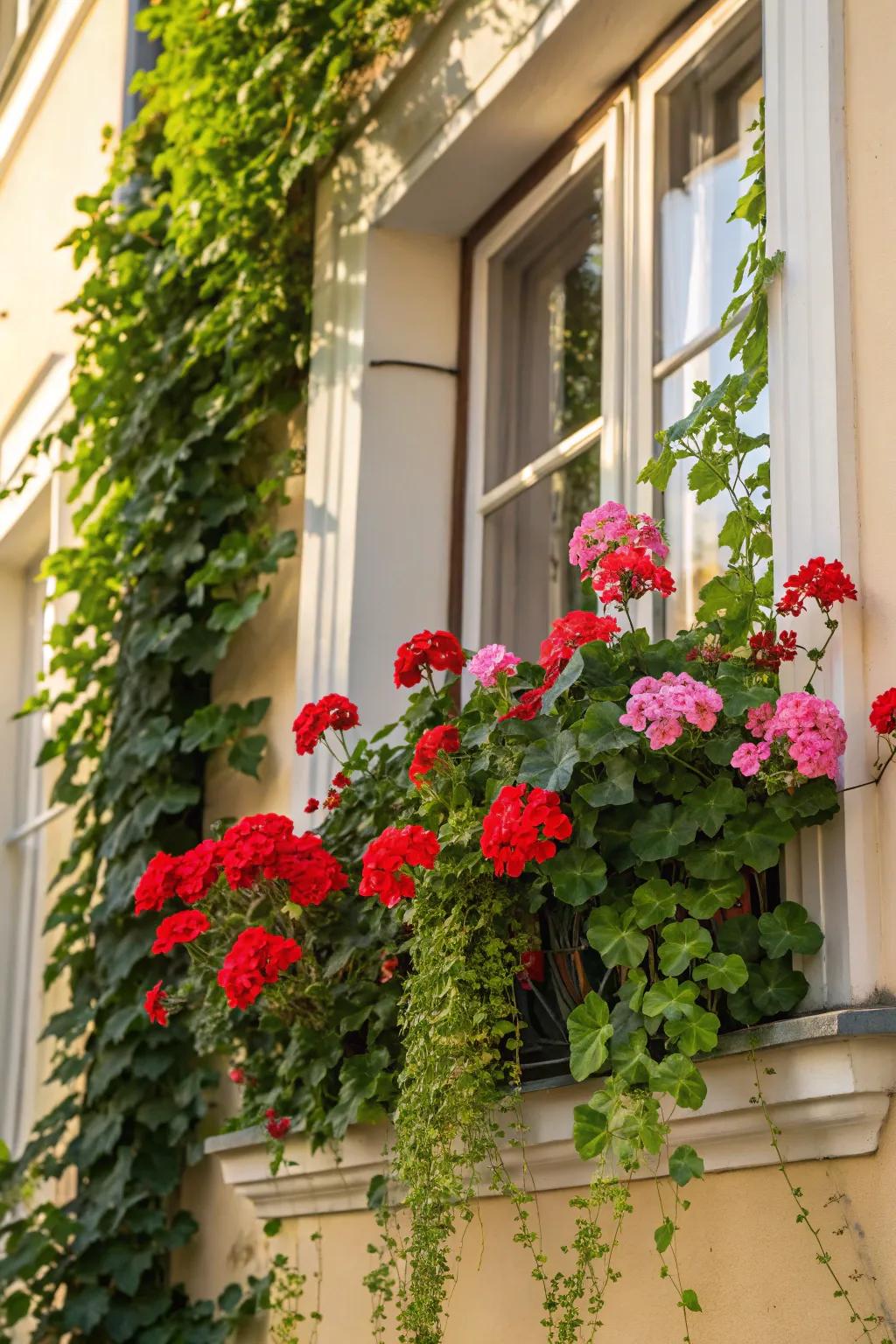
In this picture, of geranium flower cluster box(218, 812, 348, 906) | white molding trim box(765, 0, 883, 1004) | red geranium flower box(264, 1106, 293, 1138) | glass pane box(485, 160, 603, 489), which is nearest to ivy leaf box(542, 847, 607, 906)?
white molding trim box(765, 0, 883, 1004)

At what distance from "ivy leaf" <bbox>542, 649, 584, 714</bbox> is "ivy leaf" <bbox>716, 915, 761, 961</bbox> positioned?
0.36 meters

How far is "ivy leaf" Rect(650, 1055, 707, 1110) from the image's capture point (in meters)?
1.87

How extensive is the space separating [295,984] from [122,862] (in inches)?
54.4

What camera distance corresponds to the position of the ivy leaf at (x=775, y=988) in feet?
6.26

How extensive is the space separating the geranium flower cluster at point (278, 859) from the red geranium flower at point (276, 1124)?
1.50ft

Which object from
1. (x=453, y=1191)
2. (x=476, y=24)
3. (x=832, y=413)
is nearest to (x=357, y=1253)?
(x=453, y=1191)

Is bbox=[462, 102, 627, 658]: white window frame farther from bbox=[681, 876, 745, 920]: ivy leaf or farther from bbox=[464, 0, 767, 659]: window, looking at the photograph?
bbox=[681, 876, 745, 920]: ivy leaf

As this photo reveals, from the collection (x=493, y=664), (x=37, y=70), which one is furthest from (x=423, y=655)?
(x=37, y=70)

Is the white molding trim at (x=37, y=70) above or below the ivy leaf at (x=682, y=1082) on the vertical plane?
above

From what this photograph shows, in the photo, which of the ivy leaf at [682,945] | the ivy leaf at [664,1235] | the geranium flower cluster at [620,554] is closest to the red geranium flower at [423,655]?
the geranium flower cluster at [620,554]

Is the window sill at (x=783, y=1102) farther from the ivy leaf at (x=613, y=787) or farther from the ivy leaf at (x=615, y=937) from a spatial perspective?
the ivy leaf at (x=613, y=787)

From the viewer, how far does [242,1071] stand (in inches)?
122

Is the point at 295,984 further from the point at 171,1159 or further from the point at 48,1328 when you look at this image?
the point at 48,1328

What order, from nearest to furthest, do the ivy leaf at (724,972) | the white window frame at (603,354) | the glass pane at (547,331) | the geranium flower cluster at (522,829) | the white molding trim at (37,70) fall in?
the ivy leaf at (724,972), the geranium flower cluster at (522,829), the white window frame at (603,354), the glass pane at (547,331), the white molding trim at (37,70)
